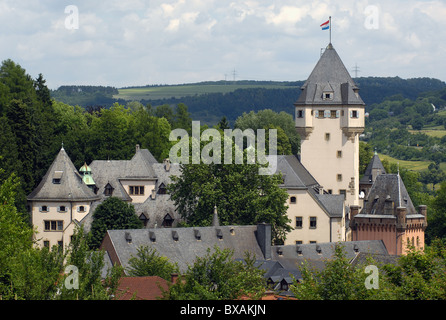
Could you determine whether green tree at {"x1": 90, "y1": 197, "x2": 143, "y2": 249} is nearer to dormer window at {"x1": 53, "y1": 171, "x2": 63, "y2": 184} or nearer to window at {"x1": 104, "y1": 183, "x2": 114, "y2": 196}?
dormer window at {"x1": 53, "y1": 171, "x2": 63, "y2": 184}

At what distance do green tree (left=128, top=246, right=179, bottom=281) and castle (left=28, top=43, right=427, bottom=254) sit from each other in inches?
704

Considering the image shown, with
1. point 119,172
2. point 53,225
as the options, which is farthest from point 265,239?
point 119,172

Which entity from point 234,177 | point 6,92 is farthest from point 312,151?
point 6,92

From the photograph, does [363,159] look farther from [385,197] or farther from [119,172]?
[119,172]

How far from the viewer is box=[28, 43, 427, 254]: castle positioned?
102875 mm

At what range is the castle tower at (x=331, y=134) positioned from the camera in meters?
111

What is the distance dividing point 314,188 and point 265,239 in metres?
19.3

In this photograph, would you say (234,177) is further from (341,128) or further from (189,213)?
(341,128)

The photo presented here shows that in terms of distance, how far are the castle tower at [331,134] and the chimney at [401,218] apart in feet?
29.3

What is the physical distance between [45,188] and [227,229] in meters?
22.8

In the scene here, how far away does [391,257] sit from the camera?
85.2 meters

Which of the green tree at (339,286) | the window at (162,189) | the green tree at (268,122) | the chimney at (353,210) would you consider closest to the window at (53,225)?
the window at (162,189)

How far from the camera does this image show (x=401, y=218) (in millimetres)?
102250

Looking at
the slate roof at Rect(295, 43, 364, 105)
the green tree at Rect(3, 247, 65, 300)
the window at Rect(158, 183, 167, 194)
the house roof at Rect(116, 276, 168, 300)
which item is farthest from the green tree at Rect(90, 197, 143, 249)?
the green tree at Rect(3, 247, 65, 300)
